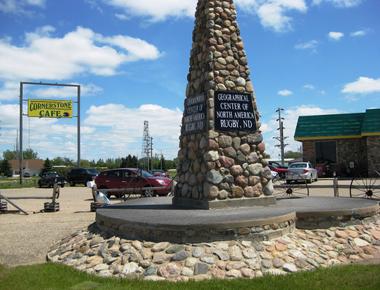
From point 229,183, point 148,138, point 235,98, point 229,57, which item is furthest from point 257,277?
point 148,138

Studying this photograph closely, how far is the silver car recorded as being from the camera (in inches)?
1162

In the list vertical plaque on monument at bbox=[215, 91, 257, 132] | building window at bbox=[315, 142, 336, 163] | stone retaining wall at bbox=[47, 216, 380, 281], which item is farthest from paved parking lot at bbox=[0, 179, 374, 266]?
building window at bbox=[315, 142, 336, 163]

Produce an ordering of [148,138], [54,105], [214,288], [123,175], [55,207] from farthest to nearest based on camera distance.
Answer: [148,138] → [54,105] → [123,175] → [55,207] → [214,288]

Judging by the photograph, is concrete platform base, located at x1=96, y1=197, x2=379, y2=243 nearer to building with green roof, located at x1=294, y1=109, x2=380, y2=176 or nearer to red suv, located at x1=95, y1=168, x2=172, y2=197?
red suv, located at x1=95, y1=168, x2=172, y2=197

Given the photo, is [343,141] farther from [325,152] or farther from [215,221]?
[215,221]

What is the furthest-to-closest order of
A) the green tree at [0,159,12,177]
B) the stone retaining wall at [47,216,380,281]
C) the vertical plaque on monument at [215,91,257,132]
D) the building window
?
the green tree at [0,159,12,177] → the building window → the vertical plaque on monument at [215,91,257,132] → the stone retaining wall at [47,216,380,281]

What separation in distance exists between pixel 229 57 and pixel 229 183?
2896 mm

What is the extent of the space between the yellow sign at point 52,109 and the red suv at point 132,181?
20663mm

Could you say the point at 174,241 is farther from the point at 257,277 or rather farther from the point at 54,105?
the point at 54,105

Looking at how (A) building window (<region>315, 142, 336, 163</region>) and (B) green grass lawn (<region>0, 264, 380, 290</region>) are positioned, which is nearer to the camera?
(B) green grass lawn (<region>0, 264, 380, 290</region>)

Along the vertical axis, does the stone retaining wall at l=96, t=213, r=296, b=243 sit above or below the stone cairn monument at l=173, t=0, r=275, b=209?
below

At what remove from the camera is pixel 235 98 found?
10.7m

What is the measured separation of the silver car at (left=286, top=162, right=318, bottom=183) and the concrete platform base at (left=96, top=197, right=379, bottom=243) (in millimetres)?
19410

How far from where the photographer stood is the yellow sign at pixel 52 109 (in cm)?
4359
